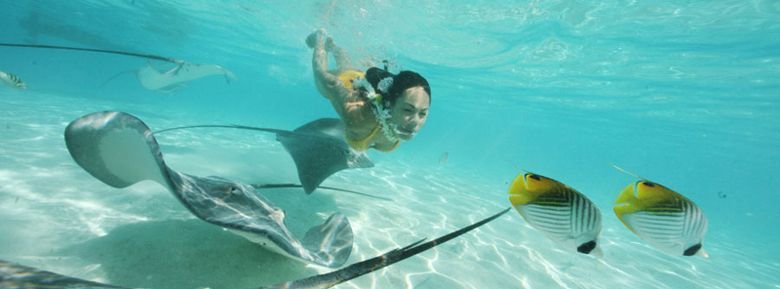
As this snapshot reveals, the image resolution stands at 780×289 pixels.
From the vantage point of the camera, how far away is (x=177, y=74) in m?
13.7

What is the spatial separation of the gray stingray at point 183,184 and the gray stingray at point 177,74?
35.3 ft

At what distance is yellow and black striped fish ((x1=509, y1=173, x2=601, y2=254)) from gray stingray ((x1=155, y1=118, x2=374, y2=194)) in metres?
3.56

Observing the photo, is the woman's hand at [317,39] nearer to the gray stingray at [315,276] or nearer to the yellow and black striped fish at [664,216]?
the gray stingray at [315,276]

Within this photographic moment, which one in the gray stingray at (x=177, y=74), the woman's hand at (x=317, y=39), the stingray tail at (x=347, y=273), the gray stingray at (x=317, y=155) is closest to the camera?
the stingray tail at (x=347, y=273)

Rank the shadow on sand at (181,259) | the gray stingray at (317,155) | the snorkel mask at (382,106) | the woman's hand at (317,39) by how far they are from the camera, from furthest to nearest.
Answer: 1. the woman's hand at (317,39)
2. the gray stingray at (317,155)
3. the snorkel mask at (382,106)
4. the shadow on sand at (181,259)

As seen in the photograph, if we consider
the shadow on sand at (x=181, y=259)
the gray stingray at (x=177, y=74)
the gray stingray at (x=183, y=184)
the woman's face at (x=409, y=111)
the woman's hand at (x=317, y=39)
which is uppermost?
the woman's hand at (x=317, y=39)

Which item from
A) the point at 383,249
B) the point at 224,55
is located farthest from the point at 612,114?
the point at 224,55

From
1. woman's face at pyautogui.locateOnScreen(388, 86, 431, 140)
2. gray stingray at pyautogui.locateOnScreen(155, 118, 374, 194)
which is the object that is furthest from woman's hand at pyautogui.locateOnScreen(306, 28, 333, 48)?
woman's face at pyautogui.locateOnScreen(388, 86, 431, 140)

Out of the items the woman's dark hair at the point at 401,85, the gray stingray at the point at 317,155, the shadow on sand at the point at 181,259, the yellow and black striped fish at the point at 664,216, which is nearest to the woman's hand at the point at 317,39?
the gray stingray at the point at 317,155

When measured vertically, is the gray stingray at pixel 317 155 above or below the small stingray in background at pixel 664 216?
below

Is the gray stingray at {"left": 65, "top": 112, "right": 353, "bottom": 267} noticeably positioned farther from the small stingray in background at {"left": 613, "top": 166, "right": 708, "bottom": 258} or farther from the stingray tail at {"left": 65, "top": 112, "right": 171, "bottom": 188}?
the small stingray in background at {"left": 613, "top": 166, "right": 708, "bottom": 258}

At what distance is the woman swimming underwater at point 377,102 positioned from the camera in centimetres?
397

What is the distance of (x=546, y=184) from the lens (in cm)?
182

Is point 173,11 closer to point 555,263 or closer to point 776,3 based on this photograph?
point 555,263
